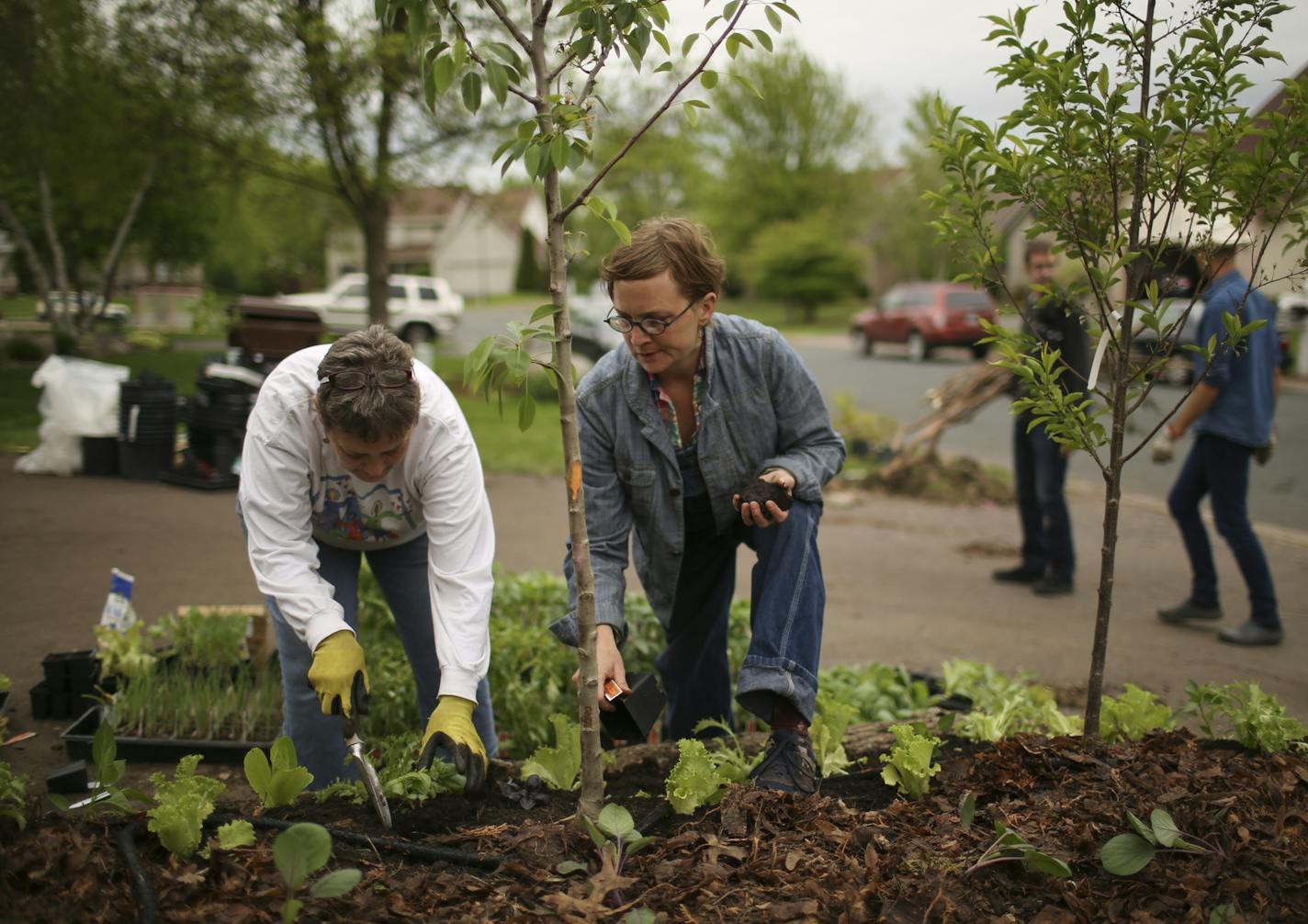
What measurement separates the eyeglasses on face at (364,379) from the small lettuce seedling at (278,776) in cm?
82

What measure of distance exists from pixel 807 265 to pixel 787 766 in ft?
121

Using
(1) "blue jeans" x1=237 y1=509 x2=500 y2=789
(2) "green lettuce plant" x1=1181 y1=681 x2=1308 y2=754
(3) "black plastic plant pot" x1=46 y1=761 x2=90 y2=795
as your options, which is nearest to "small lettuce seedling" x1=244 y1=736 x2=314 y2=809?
(1) "blue jeans" x1=237 y1=509 x2=500 y2=789

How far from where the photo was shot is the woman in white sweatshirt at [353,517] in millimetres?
2465

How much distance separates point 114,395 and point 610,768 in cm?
699

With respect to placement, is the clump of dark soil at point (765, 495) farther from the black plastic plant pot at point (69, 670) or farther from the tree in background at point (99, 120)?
the tree in background at point (99, 120)

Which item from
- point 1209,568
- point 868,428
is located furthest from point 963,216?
point 868,428

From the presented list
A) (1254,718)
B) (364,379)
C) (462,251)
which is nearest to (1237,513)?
(1254,718)

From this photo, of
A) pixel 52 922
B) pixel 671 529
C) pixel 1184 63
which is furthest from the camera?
pixel 671 529

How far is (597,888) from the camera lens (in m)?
1.93

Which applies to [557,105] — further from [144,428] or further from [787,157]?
[787,157]

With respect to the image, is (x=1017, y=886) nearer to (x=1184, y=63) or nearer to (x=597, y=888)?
(x=597, y=888)

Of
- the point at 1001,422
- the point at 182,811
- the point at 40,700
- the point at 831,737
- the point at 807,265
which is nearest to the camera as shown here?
the point at 182,811

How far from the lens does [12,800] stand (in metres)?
2.09

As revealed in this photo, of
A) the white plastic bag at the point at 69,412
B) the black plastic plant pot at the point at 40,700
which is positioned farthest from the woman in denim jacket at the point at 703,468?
the white plastic bag at the point at 69,412
